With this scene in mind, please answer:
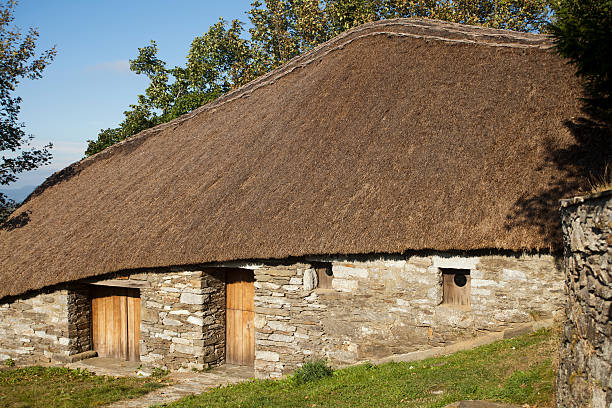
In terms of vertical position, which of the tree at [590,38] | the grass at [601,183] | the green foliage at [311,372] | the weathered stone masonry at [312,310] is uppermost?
the tree at [590,38]

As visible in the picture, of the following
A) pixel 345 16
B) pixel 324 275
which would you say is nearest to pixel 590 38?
pixel 324 275

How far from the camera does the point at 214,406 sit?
8.40 meters

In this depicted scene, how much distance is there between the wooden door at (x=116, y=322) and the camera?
1266cm

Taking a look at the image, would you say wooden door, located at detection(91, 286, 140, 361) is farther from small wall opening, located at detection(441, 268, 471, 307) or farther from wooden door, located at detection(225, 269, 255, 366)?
small wall opening, located at detection(441, 268, 471, 307)

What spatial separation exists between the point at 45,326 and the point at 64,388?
2.77 meters

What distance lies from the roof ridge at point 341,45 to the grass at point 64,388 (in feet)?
21.8

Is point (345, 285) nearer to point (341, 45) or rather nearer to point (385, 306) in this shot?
point (385, 306)

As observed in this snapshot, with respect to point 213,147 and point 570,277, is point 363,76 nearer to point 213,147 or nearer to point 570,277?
point 213,147

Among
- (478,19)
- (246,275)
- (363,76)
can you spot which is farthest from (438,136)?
(478,19)

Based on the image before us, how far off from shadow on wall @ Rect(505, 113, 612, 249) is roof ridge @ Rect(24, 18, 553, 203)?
294 cm

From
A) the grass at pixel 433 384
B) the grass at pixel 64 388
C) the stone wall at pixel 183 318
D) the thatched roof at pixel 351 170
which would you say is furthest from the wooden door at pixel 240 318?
the grass at pixel 433 384

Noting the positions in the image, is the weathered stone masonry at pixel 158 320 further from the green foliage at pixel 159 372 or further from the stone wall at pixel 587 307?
the stone wall at pixel 587 307

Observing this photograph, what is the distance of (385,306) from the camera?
9.22 metres

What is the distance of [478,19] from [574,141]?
15023 mm
